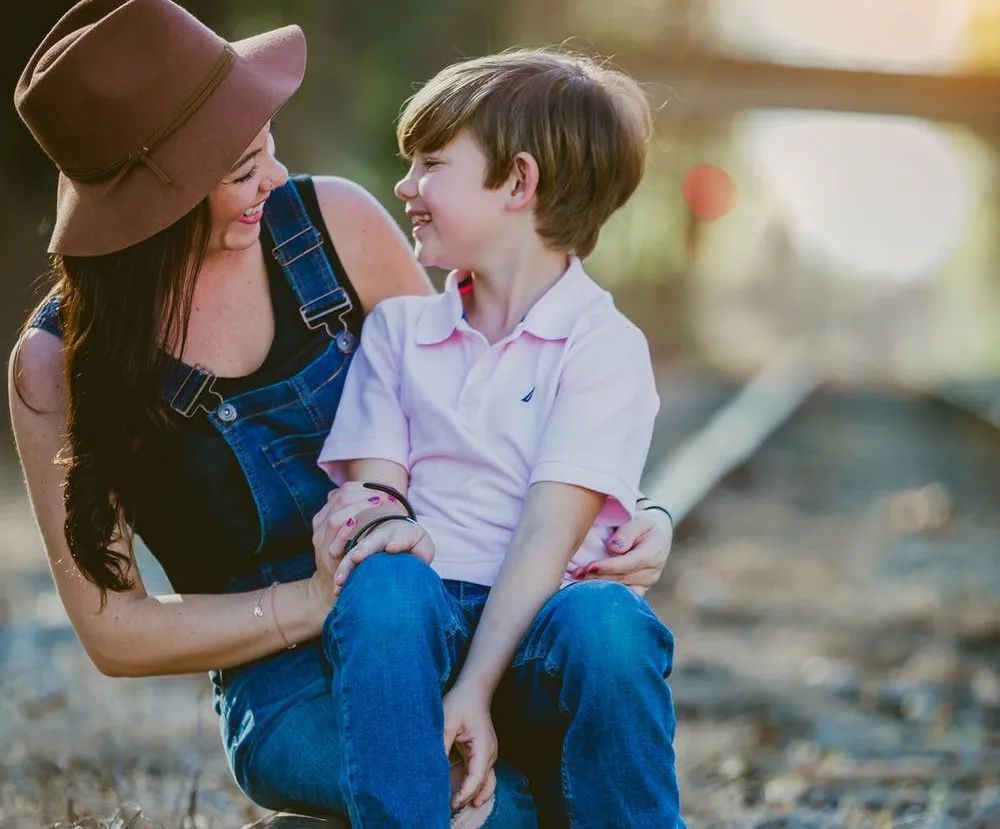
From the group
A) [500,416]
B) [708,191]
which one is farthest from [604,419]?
[708,191]

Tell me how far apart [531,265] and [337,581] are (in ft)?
2.52

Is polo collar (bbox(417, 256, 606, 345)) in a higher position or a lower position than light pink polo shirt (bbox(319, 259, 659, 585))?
higher

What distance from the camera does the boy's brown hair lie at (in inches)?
106

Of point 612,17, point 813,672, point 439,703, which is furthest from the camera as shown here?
point 612,17

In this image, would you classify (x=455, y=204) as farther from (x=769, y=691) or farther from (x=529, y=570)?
(x=769, y=691)

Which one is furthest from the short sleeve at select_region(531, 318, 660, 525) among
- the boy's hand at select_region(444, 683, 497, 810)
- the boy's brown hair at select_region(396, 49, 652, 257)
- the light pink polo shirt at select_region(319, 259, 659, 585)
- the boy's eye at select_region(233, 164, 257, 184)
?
the boy's eye at select_region(233, 164, 257, 184)

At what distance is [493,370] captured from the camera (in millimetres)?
2707

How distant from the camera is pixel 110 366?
2611mm

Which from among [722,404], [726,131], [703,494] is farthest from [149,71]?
[726,131]

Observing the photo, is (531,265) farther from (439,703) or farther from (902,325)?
(902,325)

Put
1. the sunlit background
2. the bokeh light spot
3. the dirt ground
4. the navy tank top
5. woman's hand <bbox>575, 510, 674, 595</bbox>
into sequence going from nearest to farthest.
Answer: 1. woman's hand <bbox>575, 510, 674, 595</bbox>
2. the navy tank top
3. the dirt ground
4. the sunlit background
5. the bokeh light spot

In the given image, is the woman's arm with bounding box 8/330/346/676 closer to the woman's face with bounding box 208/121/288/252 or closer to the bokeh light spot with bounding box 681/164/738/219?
the woman's face with bounding box 208/121/288/252

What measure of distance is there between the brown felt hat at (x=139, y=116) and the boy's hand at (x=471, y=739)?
0.97 m

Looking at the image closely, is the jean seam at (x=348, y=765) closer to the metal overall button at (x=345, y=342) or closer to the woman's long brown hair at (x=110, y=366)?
the woman's long brown hair at (x=110, y=366)
